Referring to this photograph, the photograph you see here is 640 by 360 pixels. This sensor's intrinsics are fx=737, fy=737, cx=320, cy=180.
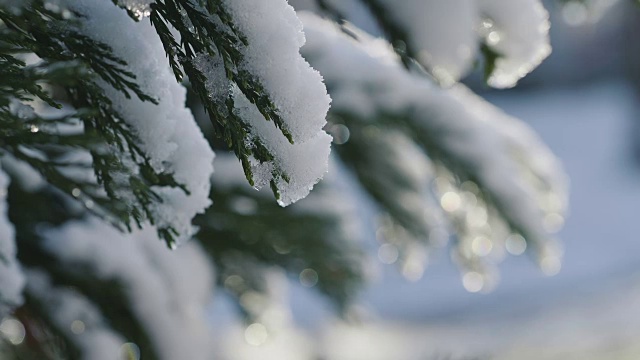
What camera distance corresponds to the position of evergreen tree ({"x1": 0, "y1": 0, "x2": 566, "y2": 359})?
51 centimetres

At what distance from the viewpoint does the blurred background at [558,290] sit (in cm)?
501

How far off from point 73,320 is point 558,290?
5656 millimetres

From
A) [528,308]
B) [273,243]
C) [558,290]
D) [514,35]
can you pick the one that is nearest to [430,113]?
[273,243]

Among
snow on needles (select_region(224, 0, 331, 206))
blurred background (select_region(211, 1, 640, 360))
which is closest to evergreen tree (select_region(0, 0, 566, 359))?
snow on needles (select_region(224, 0, 331, 206))

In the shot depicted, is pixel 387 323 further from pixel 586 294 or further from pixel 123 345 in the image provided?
pixel 123 345

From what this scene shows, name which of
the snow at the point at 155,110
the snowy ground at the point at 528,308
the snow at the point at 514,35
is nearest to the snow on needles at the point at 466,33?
the snow at the point at 514,35

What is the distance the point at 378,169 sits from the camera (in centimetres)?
158

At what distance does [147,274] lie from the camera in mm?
1170

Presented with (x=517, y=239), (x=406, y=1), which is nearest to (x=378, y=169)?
(x=517, y=239)

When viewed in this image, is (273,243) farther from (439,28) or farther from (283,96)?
(283,96)

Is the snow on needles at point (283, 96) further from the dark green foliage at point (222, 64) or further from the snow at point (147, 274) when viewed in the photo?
the snow at point (147, 274)

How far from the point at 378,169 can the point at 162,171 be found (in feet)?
3.36

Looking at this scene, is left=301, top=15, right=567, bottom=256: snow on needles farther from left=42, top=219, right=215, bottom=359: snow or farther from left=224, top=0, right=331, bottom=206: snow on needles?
left=224, top=0, right=331, bottom=206: snow on needles

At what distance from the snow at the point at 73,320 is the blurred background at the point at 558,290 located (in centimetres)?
70
